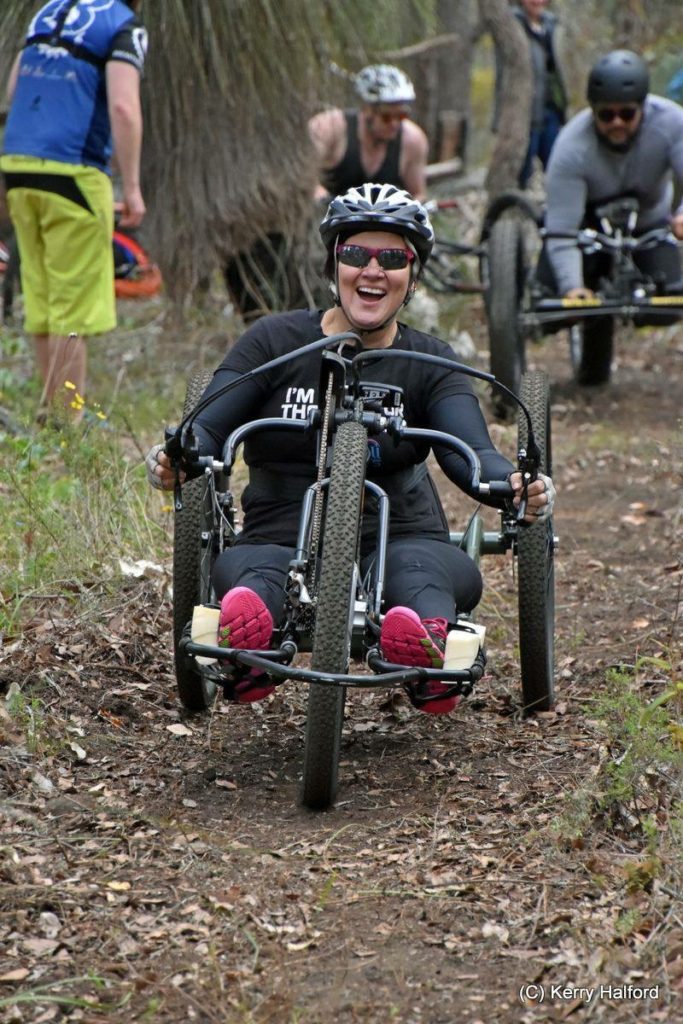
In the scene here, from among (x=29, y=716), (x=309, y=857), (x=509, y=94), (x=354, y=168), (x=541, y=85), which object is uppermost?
(x=541, y=85)

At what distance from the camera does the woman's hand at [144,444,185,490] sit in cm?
364

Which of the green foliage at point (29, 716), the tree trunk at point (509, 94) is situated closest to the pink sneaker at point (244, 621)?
the green foliage at point (29, 716)

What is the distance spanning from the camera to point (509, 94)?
10.1m

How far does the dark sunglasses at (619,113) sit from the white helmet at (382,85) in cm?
119

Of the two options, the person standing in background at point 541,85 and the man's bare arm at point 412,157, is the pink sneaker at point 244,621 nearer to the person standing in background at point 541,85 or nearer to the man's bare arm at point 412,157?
the man's bare arm at point 412,157

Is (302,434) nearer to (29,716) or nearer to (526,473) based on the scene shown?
(526,473)

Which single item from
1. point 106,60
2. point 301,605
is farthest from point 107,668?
point 106,60

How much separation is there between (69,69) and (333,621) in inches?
156

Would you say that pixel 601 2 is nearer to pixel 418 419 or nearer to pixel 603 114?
pixel 603 114

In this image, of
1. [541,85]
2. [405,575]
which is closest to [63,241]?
[405,575]

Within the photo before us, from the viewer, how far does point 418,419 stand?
12.9 ft

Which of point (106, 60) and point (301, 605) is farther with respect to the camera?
point (106, 60)

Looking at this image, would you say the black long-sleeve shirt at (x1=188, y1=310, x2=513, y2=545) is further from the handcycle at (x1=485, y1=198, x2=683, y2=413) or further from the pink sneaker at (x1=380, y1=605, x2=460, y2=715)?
the handcycle at (x1=485, y1=198, x2=683, y2=413)

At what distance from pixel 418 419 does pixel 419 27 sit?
17.3 ft
